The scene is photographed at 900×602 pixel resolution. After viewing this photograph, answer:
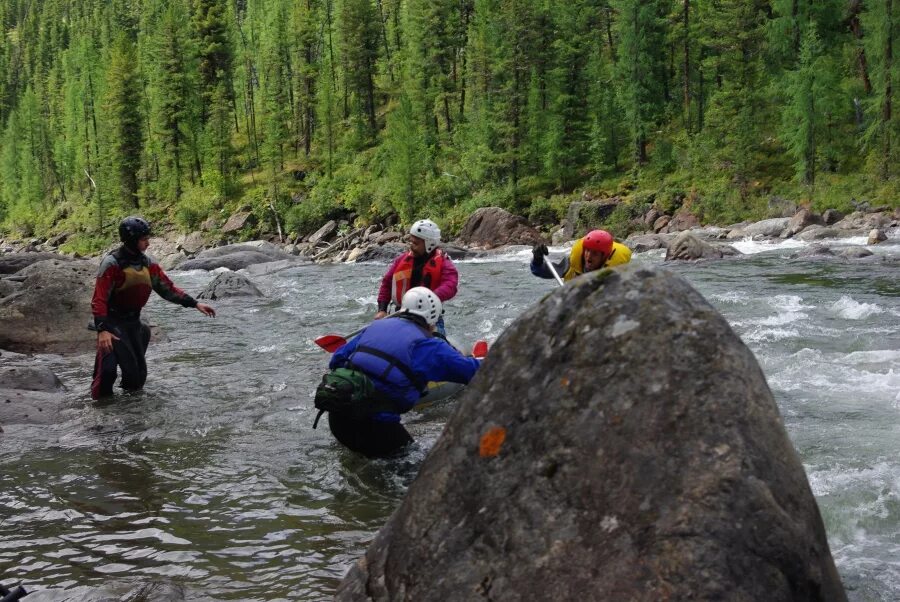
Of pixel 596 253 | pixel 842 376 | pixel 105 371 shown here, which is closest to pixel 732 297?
pixel 842 376

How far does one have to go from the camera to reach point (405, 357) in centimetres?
568

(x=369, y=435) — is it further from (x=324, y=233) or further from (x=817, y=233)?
(x=324, y=233)

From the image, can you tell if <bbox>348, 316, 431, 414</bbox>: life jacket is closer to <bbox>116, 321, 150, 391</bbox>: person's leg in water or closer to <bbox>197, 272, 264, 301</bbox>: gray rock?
<bbox>116, 321, 150, 391</bbox>: person's leg in water

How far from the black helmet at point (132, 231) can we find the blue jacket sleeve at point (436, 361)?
4.63 metres

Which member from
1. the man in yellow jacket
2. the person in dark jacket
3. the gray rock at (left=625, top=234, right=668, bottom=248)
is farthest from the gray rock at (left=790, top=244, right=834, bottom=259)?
the person in dark jacket

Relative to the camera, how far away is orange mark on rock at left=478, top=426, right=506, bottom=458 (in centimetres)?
327

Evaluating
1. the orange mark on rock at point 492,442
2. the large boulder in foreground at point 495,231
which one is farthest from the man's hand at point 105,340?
the large boulder in foreground at point 495,231

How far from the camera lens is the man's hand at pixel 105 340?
8555 millimetres

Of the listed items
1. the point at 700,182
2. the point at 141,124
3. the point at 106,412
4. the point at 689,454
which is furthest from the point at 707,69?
the point at 141,124

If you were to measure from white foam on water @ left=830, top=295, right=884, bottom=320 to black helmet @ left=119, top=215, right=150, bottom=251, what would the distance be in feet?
38.4

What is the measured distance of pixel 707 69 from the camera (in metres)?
43.4

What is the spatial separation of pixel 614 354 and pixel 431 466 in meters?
1.04

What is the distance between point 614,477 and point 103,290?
752cm

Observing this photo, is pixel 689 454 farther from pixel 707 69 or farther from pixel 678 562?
pixel 707 69
